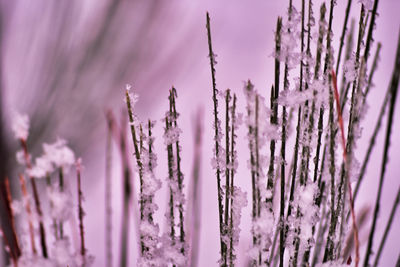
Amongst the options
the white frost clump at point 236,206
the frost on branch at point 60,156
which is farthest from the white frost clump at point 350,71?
the frost on branch at point 60,156

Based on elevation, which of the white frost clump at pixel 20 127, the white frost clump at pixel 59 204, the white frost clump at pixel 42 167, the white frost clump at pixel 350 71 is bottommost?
the white frost clump at pixel 59 204

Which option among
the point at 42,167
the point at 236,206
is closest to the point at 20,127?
the point at 42,167

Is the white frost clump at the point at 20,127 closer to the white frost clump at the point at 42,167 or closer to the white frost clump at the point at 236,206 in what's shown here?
the white frost clump at the point at 42,167

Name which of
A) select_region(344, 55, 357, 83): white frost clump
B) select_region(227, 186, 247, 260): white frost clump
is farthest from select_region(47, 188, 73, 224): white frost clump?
select_region(344, 55, 357, 83): white frost clump

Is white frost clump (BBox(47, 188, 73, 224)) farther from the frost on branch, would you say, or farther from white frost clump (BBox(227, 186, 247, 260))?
white frost clump (BBox(227, 186, 247, 260))

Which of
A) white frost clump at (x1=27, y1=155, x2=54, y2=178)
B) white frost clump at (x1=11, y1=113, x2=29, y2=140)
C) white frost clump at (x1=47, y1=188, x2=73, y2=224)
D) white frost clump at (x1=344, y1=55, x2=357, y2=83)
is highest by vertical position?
white frost clump at (x1=344, y1=55, x2=357, y2=83)

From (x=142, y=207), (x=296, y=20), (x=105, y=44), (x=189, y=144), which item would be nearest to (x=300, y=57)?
(x=296, y=20)

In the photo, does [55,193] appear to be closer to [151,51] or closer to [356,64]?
[356,64]

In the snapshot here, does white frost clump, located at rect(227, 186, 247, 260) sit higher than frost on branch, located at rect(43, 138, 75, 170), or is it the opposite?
frost on branch, located at rect(43, 138, 75, 170)

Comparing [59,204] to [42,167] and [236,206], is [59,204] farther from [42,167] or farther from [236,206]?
[236,206]

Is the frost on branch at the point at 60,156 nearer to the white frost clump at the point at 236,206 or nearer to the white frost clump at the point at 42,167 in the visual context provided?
the white frost clump at the point at 42,167

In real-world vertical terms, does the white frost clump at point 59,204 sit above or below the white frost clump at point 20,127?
below

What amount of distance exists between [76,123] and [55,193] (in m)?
0.65

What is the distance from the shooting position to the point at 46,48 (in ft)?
2.87
